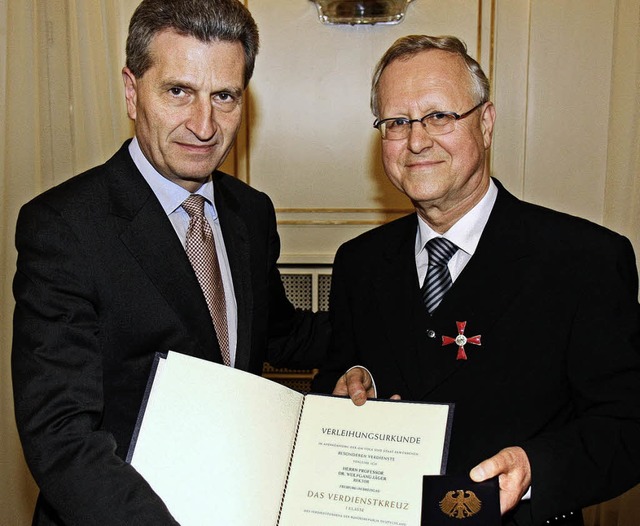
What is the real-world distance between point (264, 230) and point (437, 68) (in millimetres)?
676

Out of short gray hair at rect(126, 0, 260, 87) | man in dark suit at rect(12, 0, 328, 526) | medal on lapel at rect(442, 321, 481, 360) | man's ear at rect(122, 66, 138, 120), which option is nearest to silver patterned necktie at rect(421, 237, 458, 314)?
medal on lapel at rect(442, 321, 481, 360)

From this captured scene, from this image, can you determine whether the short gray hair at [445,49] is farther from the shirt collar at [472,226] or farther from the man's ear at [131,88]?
the man's ear at [131,88]

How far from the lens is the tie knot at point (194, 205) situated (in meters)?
1.91

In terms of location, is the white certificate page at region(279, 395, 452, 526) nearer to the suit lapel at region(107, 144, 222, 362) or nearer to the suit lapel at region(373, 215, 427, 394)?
the suit lapel at region(373, 215, 427, 394)

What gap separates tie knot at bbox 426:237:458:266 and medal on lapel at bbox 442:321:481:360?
20cm

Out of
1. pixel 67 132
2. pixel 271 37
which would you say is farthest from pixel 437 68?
pixel 67 132

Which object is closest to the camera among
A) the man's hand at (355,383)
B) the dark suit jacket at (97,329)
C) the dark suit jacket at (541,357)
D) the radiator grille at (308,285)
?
the dark suit jacket at (97,329)

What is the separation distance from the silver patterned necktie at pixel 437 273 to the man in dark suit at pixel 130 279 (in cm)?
45

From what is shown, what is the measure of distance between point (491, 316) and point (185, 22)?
3.15 ft

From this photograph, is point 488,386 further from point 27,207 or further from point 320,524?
point 27,207

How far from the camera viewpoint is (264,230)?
7.26 ft

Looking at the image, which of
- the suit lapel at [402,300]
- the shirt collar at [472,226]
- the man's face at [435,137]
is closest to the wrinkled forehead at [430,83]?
the man's face at [435,137]

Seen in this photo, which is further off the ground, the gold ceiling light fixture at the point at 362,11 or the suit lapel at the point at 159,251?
the gold ceiling light fixture at the point at 362,11

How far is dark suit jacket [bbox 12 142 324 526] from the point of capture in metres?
1.55
